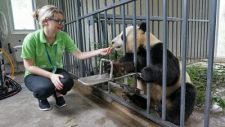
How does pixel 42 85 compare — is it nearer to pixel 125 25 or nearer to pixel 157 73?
pixel 125 25

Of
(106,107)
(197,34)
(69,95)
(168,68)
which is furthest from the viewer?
(197,34)

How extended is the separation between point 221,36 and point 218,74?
7.70ft

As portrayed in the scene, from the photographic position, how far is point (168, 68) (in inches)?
66.8

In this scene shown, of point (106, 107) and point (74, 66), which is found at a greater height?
point (74, 66)

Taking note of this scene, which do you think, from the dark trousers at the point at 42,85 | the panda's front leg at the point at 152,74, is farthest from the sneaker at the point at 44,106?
the panda's front leg at the point at 152,74

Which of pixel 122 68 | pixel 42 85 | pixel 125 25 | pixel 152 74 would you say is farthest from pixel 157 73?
pixel 42 85

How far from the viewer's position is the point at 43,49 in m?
2.34

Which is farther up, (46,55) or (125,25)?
(125,25)

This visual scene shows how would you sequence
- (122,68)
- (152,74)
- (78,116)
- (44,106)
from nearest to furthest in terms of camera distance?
(152,74) → (122,68) → (78,116) → (44,106)

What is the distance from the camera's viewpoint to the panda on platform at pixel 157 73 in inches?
67.0

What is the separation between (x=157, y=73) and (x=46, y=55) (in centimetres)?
125

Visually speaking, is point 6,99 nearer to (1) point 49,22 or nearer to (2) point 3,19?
(1) point 49,22

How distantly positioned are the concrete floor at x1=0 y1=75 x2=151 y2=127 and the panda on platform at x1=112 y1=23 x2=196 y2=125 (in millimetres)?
260

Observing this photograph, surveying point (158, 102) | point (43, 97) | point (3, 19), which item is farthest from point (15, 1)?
point (158, 102)
